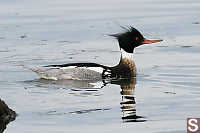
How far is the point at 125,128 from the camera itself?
1080cm

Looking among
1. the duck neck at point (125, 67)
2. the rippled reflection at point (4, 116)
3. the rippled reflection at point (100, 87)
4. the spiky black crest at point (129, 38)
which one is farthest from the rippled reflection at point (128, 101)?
the rippled reflection at point (4, 116)

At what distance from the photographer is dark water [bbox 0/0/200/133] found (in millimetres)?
11312

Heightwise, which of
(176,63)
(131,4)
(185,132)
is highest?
(131,4)

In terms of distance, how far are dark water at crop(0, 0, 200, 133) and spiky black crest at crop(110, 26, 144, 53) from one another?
474 millimetres

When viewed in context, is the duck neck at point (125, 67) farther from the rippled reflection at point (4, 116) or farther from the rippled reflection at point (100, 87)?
the rippled reflection at point (4, 116)

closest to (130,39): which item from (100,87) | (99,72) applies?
(99,72)

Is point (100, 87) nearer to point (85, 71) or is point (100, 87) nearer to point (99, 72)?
point (99, 72)

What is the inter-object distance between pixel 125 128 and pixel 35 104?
2.27 meters

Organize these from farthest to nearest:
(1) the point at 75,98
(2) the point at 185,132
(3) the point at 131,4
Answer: (3) the point at 131,4 → (1) the point at 75,98 → (2) the point at 185,132

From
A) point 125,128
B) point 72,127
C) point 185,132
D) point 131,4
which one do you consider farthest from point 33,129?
point 131,4

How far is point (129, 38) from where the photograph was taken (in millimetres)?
16734

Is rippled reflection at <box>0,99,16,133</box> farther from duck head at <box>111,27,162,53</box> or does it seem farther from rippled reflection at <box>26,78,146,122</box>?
duck head at <box>111,27,162,53</box>

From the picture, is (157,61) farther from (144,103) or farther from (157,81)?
(144,103)

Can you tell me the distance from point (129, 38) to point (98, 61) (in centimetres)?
111
